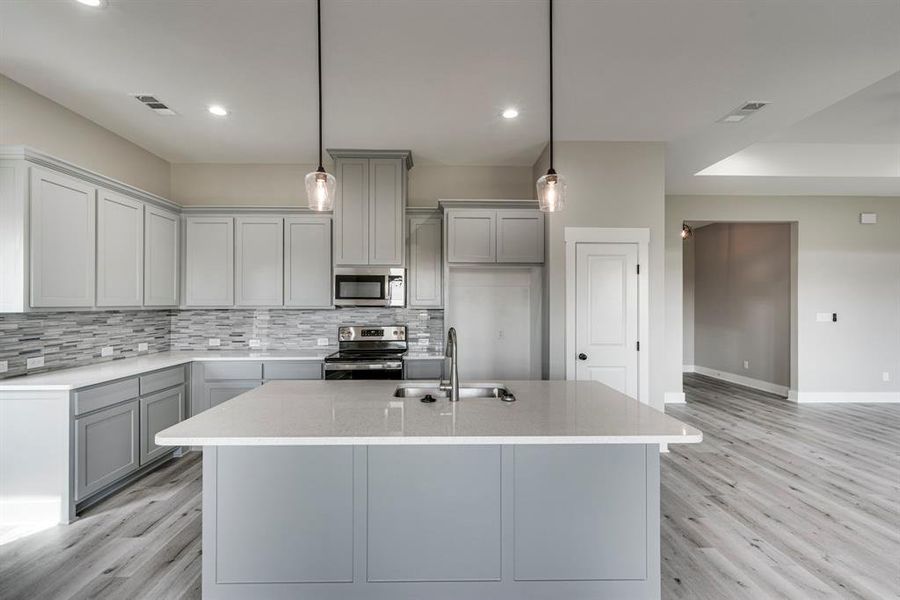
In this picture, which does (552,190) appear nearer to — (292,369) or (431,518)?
(431,518)

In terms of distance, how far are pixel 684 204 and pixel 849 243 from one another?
7.76 ft

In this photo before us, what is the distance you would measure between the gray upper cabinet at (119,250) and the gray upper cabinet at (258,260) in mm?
816

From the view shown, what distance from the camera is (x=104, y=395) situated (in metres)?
2.88

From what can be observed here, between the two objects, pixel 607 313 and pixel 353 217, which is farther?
pixel 353 217

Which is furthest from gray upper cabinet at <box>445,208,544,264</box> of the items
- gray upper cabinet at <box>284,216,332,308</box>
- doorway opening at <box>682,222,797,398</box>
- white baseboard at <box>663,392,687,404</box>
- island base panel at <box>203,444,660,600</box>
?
doorway opening at <box>682,222,797,398</box>

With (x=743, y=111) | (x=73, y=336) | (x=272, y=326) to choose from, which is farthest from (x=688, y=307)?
(x=73, y=336)

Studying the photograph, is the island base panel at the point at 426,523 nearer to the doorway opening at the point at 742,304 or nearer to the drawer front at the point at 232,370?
the drawer front at the point at 232,370

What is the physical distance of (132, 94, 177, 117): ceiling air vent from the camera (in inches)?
121

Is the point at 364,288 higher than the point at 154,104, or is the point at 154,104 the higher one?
the point at 154,104

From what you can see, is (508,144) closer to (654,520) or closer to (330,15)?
(330,15)

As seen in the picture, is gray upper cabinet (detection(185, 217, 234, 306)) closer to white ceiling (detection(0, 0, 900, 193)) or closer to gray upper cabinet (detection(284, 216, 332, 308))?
gray upper cabinet (detection(284, 216, 332, 308))

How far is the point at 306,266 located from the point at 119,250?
151 centimetres

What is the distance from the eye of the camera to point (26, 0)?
81.6 inches

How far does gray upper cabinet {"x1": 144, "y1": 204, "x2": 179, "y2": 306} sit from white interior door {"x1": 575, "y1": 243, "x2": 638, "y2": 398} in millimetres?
3913
